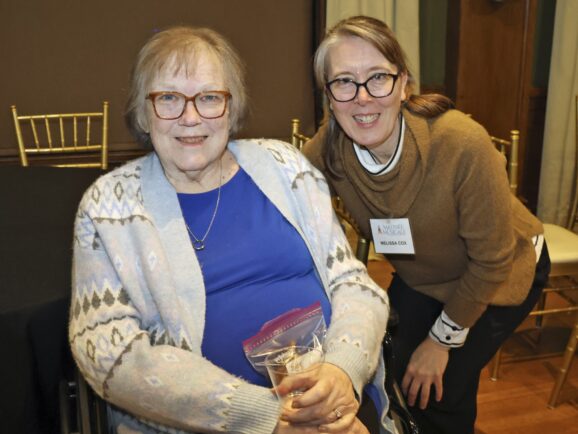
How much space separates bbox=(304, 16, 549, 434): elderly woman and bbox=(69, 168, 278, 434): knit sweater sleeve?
0.65m

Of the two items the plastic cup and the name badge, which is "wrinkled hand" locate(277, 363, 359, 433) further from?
the name badge

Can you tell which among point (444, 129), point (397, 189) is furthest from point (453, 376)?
point (444, 129)

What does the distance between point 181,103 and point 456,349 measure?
1.14 meters

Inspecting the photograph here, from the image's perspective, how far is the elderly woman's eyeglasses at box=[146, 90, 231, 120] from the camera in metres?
1.51

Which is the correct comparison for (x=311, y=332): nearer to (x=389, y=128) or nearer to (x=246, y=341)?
(x=246, y=341)

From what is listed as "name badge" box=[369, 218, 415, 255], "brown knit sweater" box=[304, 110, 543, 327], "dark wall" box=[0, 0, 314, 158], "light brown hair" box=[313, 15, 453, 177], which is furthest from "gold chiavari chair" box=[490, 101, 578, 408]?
"dark wall" box=[0, 0, 314, 158]

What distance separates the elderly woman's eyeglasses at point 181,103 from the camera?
1.51 metres

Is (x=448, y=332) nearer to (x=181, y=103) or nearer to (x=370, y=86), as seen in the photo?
(x=370, y=86)

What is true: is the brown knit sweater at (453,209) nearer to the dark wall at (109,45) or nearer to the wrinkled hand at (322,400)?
the wrinkled hand at (322,400)

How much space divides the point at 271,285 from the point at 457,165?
0.59m

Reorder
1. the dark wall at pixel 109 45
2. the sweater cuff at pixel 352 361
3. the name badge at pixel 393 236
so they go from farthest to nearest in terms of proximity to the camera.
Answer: the dark wall at pixel 109 45 → the name badge at pixel 393 236 → the sweater cuff at pixel 352 361

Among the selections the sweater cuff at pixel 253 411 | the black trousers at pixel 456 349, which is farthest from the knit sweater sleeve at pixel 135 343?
the black trousers at pixel 456 349

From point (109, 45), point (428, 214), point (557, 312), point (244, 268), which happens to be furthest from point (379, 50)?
point (109, 45)

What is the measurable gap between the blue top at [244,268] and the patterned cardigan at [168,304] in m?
0.04
